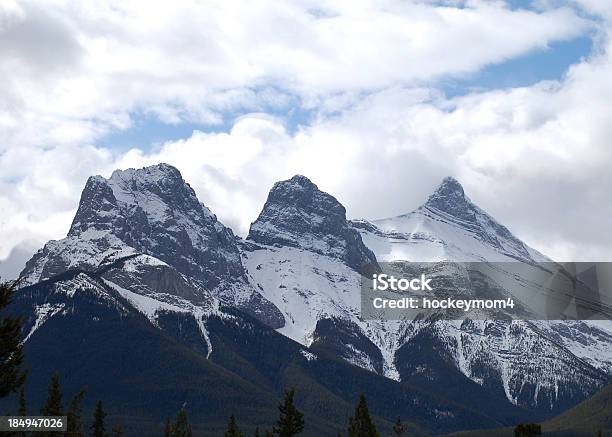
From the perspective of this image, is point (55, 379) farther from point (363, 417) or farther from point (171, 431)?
point (363, 417)

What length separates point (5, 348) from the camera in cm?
7138

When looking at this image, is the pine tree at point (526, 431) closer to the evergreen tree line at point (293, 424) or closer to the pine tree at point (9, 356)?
the evergreen tree line at point (293, 424)

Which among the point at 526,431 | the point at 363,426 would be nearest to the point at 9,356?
the point at 526,431

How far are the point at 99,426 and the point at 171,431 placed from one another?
914cm

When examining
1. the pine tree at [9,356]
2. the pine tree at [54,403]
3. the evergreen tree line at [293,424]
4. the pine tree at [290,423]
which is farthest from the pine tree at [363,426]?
the pine tree at [9,356]

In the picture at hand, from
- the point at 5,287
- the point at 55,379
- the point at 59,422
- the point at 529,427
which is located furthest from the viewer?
the point at 55,379

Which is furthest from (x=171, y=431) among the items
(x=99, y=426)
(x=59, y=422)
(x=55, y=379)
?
(x=59, y=422)

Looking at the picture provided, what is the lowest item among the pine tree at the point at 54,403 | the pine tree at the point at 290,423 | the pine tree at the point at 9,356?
the pine tree at the point at 9,356

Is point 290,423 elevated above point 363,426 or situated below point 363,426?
below

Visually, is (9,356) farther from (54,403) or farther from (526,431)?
(526,431)

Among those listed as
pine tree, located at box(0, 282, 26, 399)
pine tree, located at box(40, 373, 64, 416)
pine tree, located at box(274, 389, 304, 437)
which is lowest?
pine tree, located at box(0, 282, 26, 399)

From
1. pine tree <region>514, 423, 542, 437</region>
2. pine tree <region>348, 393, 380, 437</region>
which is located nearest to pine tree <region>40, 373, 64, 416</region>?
pine tree <region>348, 393, 380, 437</region>

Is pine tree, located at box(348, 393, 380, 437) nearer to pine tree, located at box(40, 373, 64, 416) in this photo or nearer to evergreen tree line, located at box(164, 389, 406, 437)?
evergreen tree line, located at box(164, 389, 406, 437)

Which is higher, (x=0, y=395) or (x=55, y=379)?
(x=55, y=379)
